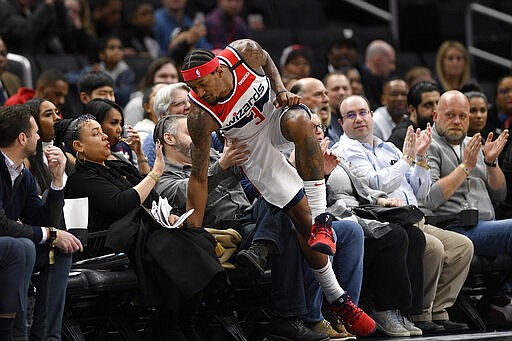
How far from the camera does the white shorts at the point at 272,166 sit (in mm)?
5527

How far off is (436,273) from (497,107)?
117 inches

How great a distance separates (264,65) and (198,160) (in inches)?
23.3

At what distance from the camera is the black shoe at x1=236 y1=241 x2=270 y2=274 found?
541cm

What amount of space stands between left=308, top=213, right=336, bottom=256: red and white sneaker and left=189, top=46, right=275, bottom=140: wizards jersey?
609mm

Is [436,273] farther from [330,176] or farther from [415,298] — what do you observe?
[330,176]

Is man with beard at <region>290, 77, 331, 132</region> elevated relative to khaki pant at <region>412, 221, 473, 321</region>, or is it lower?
elevated

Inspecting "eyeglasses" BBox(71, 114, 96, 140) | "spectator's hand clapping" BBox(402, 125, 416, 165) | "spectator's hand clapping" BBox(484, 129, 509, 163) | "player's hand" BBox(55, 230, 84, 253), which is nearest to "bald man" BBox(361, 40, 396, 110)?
"spectator's hand clapping" BBox(484, 129, 509, 163)

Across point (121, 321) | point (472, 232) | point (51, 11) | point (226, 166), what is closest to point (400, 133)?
point (472, 232)

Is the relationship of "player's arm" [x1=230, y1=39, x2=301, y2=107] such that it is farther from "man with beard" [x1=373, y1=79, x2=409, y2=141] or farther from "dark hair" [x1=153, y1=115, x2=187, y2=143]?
"man with beard" [x1=373, y1=79, x2=409, y2=141]

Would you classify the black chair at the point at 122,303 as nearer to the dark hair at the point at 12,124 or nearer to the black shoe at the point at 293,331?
the black shoe at the point at 293,331

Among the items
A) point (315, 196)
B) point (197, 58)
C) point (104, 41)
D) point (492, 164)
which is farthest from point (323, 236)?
point (104, 41)

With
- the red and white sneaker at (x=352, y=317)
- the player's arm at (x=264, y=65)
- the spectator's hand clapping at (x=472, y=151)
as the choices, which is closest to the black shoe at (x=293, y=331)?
the red and white sneaker at (x=352, y=317)

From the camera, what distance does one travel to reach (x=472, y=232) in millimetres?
6594

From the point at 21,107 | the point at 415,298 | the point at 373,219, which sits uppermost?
the point at 21,107
